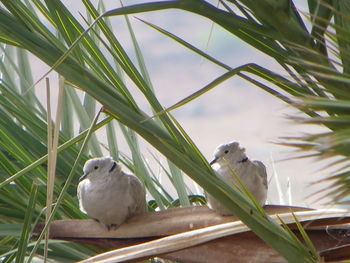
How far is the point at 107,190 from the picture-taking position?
3521 millimetres

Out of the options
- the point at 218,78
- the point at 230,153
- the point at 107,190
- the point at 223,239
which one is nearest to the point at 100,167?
the point at 107,190

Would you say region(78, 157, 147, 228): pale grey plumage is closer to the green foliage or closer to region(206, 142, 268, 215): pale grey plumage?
region(206, 142, 268, 215): pale grey plumage

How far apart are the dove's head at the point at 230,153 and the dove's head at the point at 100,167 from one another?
0.45m

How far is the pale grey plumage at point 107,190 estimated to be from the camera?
3.23 metres

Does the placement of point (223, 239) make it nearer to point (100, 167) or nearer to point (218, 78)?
point (218, 78)

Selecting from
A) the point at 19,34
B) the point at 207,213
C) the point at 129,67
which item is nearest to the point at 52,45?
the point at 19,34

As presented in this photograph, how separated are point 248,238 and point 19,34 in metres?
0.67

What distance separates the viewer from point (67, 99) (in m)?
2.96

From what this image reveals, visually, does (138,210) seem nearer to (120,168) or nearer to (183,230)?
(120,168)

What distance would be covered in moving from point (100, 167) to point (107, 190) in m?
0.13

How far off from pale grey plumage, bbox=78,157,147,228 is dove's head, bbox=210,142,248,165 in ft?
1.27

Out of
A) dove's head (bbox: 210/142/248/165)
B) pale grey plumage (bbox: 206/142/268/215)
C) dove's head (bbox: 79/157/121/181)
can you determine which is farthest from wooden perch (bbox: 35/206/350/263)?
dove's head (bbox: 210/142/248/165)

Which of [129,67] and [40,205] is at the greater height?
[129,67]

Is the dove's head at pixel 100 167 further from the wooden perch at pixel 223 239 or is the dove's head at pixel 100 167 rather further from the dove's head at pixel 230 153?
the wooden perch at pixel 223 239
